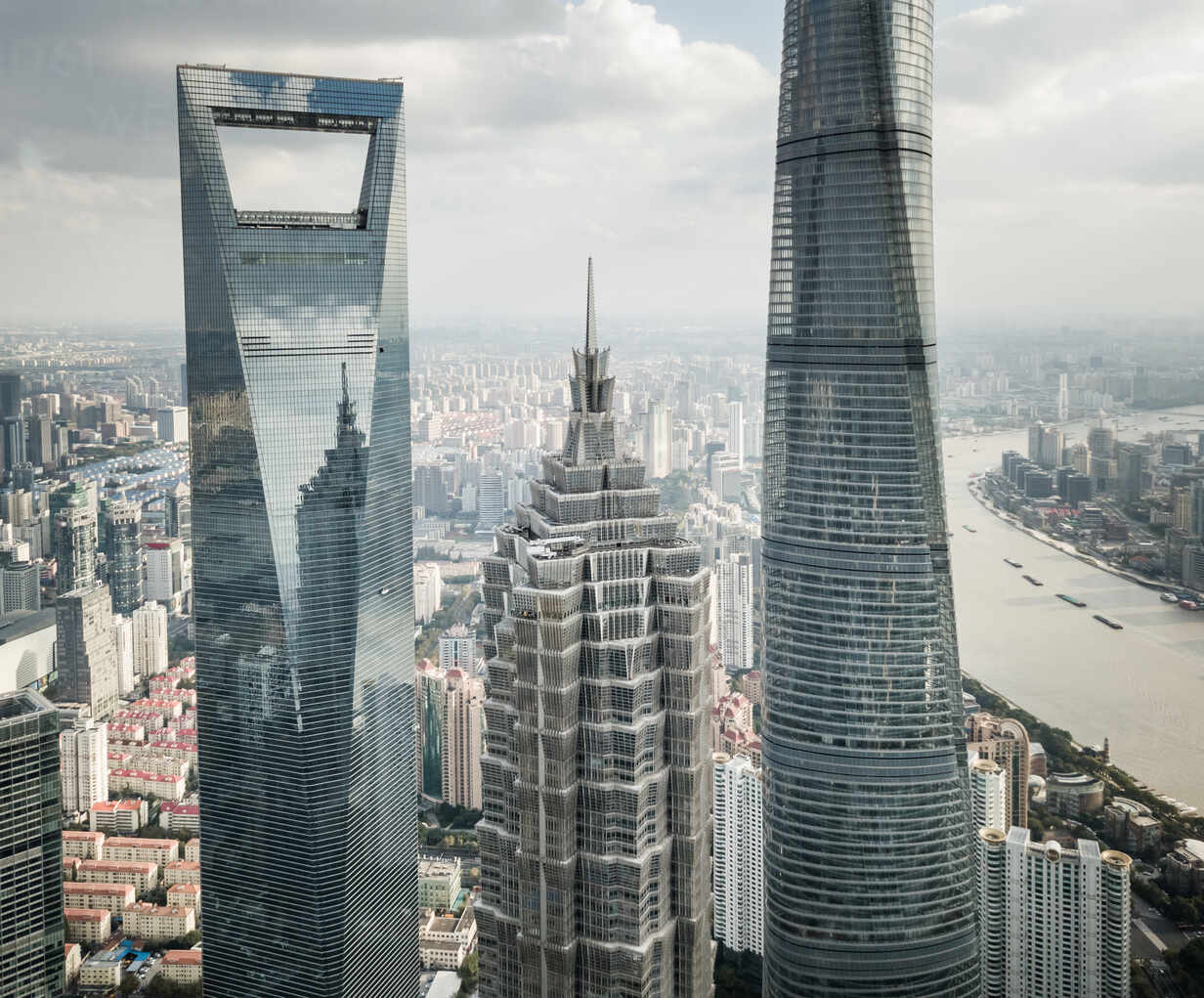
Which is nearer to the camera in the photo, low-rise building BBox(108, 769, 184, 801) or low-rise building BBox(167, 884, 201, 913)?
low-rise building BBox(167, 884, 201, 913)

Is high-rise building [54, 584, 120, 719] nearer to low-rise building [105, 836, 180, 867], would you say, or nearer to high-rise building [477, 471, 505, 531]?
low-rise building [105, 836, 180, 867]

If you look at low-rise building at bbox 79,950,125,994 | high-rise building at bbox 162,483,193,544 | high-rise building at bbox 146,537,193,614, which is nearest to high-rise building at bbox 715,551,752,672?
high-rise building at bbox 162,483,193,544

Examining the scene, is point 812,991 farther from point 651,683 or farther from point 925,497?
point 925,497

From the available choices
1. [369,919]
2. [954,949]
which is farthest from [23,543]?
[954,949]

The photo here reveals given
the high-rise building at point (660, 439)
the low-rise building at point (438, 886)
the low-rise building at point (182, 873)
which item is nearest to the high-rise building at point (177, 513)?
the low-rise building at point (182, 873)

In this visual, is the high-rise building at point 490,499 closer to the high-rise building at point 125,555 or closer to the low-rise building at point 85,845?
the high-rise building at point 125,555
